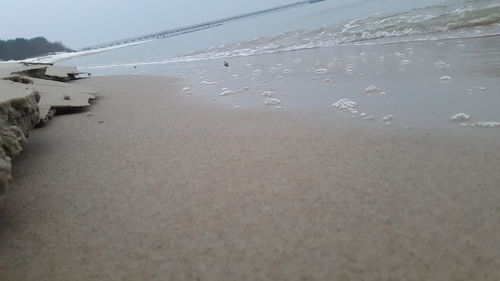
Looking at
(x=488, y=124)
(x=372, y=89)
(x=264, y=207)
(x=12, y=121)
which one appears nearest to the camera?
(x=264, y=207)

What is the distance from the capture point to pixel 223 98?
9.96ft

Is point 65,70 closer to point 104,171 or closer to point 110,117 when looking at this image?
point 110,117

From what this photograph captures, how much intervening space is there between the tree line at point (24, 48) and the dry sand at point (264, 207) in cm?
2951

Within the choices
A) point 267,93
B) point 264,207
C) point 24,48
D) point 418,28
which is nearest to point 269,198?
point 264,207

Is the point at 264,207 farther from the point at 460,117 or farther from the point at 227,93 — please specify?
the point at 227,93

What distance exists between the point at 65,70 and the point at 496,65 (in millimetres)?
6112

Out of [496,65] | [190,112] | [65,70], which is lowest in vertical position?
[496,65]

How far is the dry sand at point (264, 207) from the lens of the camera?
36.1 inches

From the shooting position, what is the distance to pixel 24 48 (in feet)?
94.4

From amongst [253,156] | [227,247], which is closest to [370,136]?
[253,156]

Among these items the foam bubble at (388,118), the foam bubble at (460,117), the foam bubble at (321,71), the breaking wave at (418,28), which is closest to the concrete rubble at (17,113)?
the foam bubble at (388,118)

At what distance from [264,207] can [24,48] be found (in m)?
34.6

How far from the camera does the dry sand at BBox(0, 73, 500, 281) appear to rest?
92 centimetres

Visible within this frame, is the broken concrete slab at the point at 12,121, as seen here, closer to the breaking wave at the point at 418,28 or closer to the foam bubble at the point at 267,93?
the foam bubble at the point at 267,93
